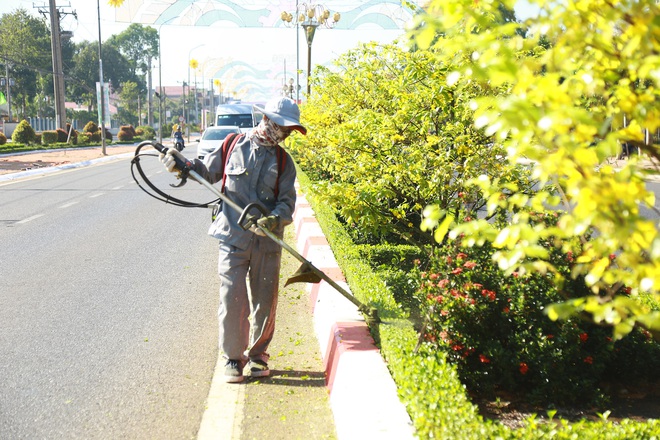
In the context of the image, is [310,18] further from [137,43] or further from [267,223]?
[137,43]

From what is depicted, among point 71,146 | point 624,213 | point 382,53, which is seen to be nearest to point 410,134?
point 382,53

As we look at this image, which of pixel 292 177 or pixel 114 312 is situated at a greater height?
pixel 292 177

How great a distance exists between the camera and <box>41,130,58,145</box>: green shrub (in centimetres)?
4588

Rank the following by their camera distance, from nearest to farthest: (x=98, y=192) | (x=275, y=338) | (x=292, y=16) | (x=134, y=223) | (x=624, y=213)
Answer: (x=624, y=213) < (x=275, y=338) < (x=134, y=223) < (x=98, y=192) < (x=292, y=16)

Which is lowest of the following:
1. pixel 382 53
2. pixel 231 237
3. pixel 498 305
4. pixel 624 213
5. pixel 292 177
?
pixel 498 305

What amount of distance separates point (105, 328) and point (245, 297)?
67.3 inches

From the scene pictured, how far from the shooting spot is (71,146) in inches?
1869

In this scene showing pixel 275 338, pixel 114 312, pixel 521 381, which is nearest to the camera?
pixel 521 381

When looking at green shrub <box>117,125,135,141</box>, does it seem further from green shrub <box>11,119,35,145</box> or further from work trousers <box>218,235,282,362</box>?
work trousers <box>218,235,282,362</box>

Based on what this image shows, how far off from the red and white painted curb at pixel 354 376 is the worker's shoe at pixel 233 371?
0.55m

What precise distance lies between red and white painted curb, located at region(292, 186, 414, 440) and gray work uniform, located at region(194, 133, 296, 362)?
1.66 feet

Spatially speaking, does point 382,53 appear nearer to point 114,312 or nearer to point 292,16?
point 114,312

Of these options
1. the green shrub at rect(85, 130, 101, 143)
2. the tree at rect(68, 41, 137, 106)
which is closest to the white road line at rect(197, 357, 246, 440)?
the green shrub at rect(85, 130, 101, 143)

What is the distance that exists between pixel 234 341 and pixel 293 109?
4.93 feet
